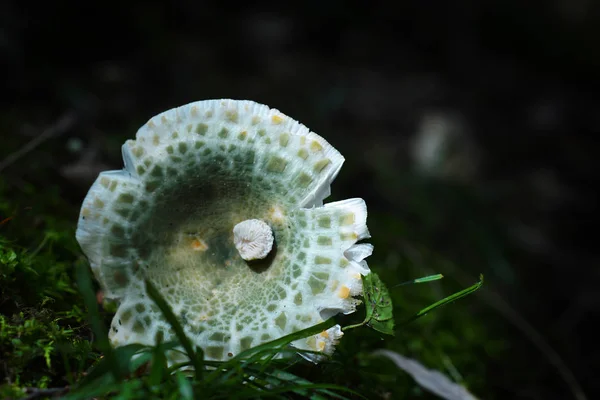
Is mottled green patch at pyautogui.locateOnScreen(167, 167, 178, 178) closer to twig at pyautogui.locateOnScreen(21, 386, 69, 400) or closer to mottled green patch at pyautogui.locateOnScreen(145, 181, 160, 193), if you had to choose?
mottled green patch at pyautogui.locateOnScreen(145, 181, 160, 193)

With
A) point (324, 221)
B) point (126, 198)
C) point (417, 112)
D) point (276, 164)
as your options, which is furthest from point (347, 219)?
point (417, 112)

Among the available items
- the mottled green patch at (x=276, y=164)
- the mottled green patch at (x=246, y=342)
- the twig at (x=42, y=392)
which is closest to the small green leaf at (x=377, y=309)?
the mottled green patch at (x=246, y=342)

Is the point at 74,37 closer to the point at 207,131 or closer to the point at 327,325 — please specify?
the point at 207,131

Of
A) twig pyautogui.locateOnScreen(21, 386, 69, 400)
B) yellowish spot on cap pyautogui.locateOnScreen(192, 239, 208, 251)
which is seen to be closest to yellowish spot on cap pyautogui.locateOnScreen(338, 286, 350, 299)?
yellowish spot on cap pyautogui.locateOnScreen(192, 239, 208, 251)

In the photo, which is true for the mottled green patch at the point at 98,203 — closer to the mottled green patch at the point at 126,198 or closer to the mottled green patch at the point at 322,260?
the mottled green patch at the point at 126,198

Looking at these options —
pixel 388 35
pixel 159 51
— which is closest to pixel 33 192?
pixel 159 51
